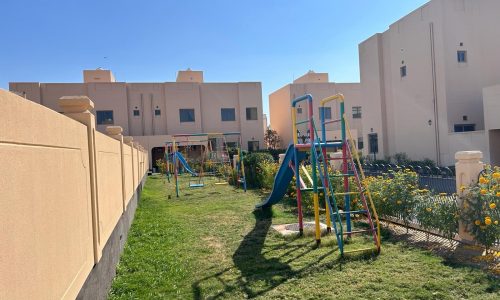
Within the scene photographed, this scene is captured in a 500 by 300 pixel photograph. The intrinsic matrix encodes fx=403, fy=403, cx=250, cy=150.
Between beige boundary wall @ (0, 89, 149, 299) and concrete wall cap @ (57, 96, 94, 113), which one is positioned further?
concrete wall cap @ (57, 96, 94, 113)

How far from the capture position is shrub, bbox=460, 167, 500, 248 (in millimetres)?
5823

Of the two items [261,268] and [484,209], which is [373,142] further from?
[261,268]

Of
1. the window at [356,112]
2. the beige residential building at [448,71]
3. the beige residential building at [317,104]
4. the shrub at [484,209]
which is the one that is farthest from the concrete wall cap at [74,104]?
the window at [356,112]

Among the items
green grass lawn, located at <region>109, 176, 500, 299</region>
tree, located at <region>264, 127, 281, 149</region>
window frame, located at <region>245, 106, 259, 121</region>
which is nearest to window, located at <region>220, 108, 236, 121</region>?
window frame, located at <region>245, 106, 259, 121</region>

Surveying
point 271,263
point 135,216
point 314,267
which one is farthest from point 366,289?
point 135,216

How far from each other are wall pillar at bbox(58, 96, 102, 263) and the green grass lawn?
125 cm

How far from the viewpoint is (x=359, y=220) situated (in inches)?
378

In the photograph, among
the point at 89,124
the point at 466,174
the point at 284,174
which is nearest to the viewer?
the point at 89,124

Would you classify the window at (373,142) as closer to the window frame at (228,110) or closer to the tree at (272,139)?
the window frame at (228,110)

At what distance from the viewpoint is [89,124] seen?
4312 mm

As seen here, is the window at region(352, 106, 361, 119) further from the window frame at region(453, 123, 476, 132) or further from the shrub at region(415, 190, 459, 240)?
→ the shrub at region(415, 190, 459, 240)

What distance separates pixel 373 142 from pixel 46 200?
3078cm

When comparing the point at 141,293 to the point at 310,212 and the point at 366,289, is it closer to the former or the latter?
the point at 366,289

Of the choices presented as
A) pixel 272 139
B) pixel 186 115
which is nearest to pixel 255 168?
pixel 186 115
